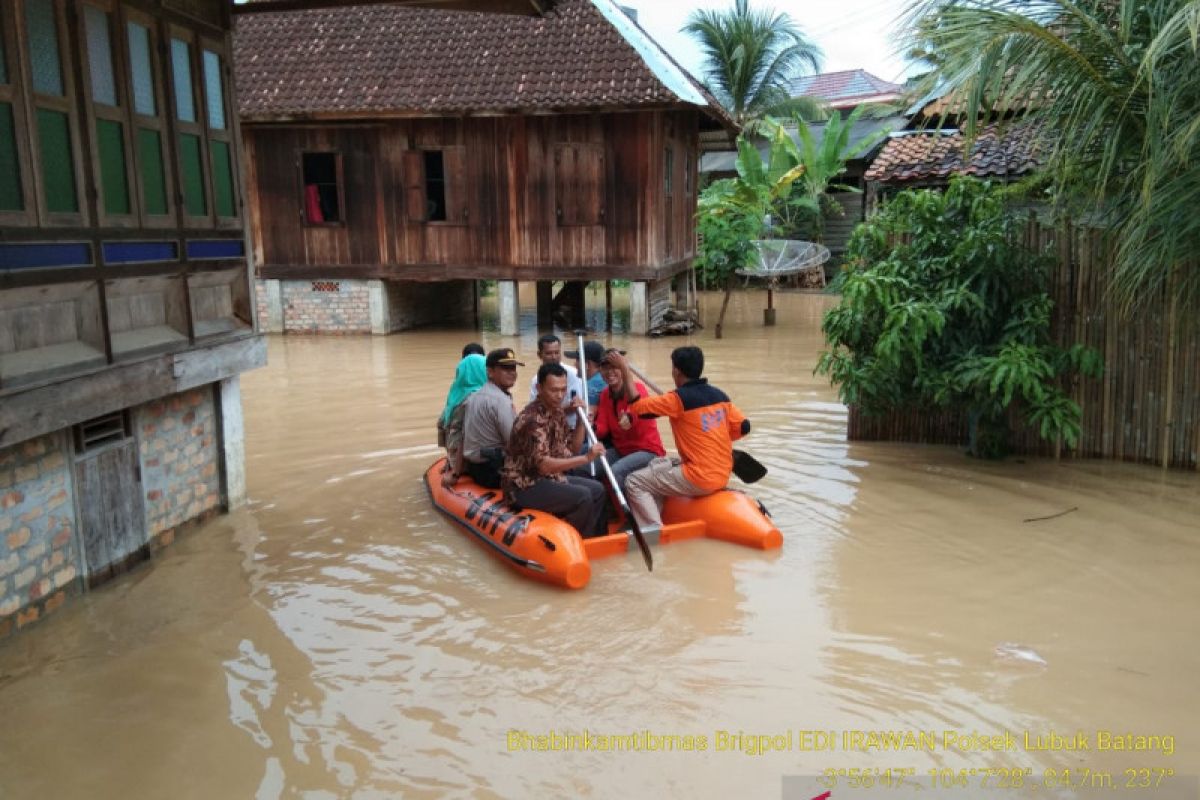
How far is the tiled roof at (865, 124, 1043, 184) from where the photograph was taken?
12.7 m

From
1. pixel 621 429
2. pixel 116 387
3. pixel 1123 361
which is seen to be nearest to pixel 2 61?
pixel 116 387

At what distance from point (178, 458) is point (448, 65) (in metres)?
10.9

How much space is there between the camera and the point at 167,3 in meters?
6.64

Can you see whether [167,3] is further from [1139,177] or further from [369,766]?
[1139,177]

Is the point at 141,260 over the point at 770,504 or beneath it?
over

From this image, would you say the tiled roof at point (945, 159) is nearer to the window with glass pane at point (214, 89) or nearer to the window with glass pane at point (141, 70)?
the window with glass pane at point (214, 89)

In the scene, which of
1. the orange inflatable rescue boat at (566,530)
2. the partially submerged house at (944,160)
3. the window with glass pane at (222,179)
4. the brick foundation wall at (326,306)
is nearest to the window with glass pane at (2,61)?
the window with glass pane at (222,179)

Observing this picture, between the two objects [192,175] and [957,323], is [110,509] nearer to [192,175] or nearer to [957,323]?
[192,175]

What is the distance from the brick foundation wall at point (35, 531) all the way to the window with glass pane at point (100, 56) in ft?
7.06

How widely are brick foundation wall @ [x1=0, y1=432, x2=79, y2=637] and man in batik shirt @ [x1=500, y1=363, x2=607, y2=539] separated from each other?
275cm

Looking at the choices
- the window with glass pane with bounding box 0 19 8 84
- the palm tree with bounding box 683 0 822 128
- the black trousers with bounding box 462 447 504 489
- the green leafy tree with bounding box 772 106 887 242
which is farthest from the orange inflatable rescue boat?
the palm tree with bounding box 683 0 822 128

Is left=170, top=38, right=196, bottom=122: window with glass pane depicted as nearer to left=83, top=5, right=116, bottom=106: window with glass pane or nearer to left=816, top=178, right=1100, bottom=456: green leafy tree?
left=83, top=5, right=116, bottom=106: window with glass pane

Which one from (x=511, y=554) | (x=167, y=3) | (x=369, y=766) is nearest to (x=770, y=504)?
(x=511, y=554)

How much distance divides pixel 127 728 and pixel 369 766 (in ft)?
4.09
